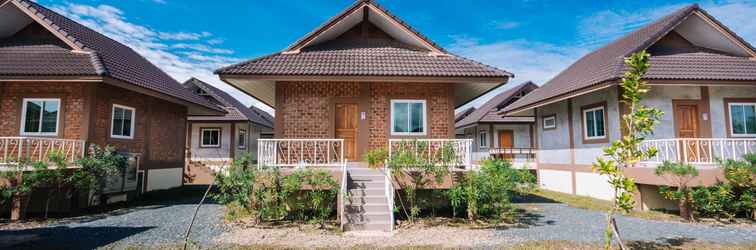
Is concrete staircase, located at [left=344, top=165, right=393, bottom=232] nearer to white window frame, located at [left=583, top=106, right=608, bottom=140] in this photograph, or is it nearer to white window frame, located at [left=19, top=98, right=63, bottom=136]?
white window frame, located at [left=583, top=106, right=608, bottom=140]

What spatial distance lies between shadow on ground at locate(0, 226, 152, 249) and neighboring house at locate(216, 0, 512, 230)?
3.75 metres

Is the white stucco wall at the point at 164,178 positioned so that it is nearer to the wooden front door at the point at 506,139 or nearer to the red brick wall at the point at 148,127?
the red brick wall at the point at 148,127

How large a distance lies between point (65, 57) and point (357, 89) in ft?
27.5

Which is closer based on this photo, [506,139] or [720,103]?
[720,103]

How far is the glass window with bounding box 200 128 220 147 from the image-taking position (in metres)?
20.8

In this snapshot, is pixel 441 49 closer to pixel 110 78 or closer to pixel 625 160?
pixel 625 160

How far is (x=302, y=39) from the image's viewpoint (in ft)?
37.0

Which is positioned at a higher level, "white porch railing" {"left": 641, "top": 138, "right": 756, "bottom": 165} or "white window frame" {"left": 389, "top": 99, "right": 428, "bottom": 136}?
"white window frame" {"left": 389, "top": 99, "right": 428, "bottom": 136}

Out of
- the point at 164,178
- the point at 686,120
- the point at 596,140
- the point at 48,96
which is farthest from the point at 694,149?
the point at 48,96

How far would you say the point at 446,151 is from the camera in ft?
27.4

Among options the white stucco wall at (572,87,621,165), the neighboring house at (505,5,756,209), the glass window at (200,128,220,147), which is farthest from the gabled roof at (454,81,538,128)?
the glass window at (200,128,220,147)

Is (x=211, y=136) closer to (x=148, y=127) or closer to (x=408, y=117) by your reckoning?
(x=148, y=127)

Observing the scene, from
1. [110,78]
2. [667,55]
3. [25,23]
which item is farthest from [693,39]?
[25,23]

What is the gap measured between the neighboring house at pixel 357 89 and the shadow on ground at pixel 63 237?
3.75 meters
